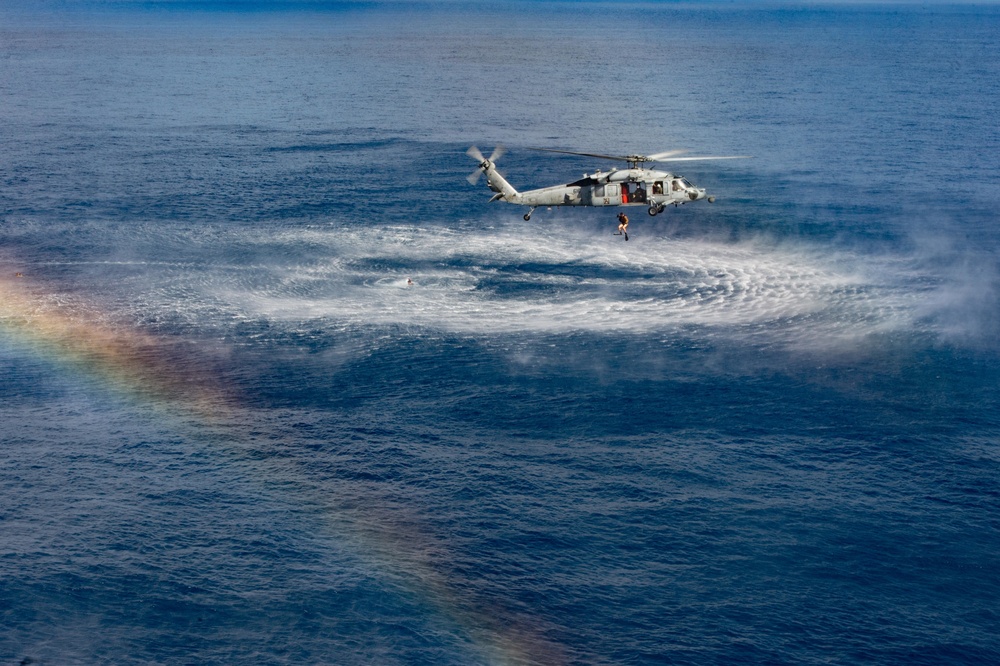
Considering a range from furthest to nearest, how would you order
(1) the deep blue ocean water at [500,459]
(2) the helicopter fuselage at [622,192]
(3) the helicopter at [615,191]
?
(2) the helicopter fuselage at [622,192]
(3) the helicopter at [615,191]
(1) the deep blue ocean water at [500,459]

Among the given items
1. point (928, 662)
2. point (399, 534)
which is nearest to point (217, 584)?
point (399, 534)

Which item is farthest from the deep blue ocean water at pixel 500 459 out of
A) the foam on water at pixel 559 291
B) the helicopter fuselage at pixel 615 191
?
the helicopter fuselage at pixel 615 191

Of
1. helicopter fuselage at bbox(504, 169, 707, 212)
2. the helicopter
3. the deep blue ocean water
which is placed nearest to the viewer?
the deep blue ocean water

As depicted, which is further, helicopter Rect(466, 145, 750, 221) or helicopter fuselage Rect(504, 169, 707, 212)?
helicopter fuselage Rect(504, 169, 707, 212)

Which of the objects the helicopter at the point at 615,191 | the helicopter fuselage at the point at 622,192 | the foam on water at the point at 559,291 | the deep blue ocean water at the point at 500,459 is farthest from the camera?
the foam on water at the point at 559,291

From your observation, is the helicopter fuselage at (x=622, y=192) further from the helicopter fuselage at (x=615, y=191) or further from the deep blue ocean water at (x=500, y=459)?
the deep blue ocean water at (x=500, y=459)

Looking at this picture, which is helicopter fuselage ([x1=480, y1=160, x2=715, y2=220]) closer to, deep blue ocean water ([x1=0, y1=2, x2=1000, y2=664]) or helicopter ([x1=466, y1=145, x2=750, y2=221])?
helicopter ([x1=466, y1=145, x2=750, y2=221])

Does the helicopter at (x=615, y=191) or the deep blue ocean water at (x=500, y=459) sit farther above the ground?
the helicopter at (x=615, y=191)

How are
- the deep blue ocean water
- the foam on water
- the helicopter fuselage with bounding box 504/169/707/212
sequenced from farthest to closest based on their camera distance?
the foam on water < the helicopter fuselage with bounding box 504/169/707/212 < the deep blue ocean water

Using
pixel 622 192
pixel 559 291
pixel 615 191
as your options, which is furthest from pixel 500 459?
pixel 559 291

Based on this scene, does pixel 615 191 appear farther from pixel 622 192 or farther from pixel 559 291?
pixel 559 291

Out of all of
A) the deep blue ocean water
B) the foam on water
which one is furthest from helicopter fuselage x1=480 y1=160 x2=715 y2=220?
the foam on water

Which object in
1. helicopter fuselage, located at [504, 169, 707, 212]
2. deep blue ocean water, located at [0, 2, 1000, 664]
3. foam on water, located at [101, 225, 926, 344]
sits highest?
helicopter fuselage, located at [504, 169, 707, 212]
